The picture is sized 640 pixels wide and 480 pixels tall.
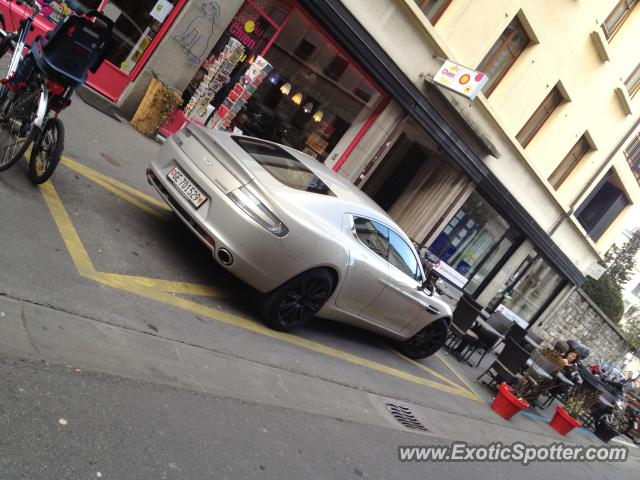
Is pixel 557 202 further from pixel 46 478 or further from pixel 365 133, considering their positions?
pixel 46 478

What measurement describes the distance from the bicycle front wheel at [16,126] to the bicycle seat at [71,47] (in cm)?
29

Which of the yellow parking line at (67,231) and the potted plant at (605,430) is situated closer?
the yellow parking line at (67,231)

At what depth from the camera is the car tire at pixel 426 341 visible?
7.88 meters

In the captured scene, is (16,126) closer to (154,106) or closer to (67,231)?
(67,231)

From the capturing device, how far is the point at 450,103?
1332cm

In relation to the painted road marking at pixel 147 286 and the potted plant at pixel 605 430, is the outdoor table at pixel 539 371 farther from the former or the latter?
the painted road marking at pixel 147 286

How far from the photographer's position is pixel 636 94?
19.2 meters

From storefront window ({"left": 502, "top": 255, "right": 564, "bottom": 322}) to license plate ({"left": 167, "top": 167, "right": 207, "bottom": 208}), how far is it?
15.7 metres

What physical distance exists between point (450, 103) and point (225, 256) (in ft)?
32.7

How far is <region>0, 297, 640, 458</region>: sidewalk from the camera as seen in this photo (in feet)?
10.5

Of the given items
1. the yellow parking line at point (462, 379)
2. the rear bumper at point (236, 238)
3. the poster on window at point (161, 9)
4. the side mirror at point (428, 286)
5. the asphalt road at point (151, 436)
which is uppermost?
the poster on window at point (161, 9)

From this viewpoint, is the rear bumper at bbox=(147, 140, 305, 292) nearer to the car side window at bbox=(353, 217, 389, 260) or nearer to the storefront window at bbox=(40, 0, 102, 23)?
the car side window at bbox=(353, 217, 389, 260)

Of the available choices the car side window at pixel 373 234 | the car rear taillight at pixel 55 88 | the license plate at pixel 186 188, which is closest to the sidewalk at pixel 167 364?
the license plate at pixel 186 188

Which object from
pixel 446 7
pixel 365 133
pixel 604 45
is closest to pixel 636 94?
pixel 604 45
